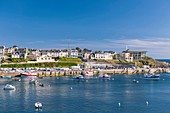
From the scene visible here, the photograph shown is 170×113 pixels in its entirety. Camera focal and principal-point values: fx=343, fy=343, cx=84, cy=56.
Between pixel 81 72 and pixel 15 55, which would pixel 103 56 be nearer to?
pixel 15 55

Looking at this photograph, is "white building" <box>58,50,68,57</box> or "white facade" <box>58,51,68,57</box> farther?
"white building" <box>58,50,68,57</box>

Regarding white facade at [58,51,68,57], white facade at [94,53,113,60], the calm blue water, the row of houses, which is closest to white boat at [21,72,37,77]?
the row of houses

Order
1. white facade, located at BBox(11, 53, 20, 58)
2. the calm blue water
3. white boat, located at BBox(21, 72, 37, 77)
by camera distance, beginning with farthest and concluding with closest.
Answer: white facade, located at BBox(11, 53, 20, 58) → white boat, located at BBox(21, 72, 37, 77) → the calm blue water

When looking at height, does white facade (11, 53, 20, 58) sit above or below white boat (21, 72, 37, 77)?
above

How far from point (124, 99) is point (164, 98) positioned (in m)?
7.67

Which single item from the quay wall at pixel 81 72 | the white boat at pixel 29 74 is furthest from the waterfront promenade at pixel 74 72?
the white boat at pixel 29 74

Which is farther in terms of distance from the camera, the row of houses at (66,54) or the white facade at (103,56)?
the white facade at (103,56)

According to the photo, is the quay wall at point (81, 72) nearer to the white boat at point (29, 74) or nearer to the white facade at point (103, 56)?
the white boat at point (29, 74)

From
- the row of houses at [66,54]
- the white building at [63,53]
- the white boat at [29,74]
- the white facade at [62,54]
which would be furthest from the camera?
the white building at [63,53]

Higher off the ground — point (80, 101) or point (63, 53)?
point (63, 53)

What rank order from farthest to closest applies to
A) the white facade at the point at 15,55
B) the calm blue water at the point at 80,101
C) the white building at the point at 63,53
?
the white building at the point at 63,53 < the white facade at the point at 15,55 < the calm blue water at the point at 80,101

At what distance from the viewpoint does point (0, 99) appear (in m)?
55.7

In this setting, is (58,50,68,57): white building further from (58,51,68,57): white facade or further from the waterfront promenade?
the waterfront promenade

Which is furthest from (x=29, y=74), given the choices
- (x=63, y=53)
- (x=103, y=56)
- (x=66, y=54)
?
(x=103, y=56)
